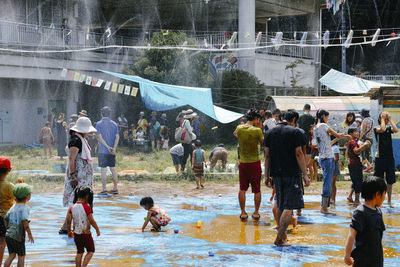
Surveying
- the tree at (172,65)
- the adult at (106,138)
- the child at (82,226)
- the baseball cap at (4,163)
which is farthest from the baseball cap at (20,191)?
the tree at (172,65)

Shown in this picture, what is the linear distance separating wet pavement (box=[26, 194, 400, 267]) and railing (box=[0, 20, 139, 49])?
15198mm

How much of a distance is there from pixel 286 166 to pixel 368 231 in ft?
9.93

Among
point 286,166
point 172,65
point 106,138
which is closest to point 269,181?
point 286,166

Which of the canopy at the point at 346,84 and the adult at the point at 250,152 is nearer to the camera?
the adult at the point at 250,152

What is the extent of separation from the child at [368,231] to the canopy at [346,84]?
14.8 metres

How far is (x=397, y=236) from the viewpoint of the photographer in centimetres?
766

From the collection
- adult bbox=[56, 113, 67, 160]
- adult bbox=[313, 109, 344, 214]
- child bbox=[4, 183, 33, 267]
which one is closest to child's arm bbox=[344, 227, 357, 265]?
child bbox=[4, 183, 33, 267]

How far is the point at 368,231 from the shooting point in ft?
13.5

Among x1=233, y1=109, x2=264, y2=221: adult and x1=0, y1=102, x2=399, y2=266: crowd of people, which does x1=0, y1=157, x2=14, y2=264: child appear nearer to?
x1=0, y1=102, x2=399, y2=266: crowd of people

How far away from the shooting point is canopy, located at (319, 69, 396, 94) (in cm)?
1862

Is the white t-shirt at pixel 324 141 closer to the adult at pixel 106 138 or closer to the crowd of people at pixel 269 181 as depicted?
the crowd of people at pixel 269 181

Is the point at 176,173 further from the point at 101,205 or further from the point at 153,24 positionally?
the point at 153,24

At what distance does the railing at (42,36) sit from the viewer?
933 inches

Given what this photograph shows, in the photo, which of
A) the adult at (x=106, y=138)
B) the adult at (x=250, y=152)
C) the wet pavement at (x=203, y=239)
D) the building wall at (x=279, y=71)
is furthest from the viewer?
the building wall at (x=279, y=71)
